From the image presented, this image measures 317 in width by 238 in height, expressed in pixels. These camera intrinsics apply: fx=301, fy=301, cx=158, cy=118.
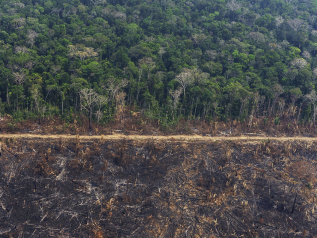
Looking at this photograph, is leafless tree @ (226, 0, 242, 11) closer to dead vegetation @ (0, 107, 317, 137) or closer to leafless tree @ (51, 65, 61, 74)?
dead vegetation @ (0, 107, 317, 137)

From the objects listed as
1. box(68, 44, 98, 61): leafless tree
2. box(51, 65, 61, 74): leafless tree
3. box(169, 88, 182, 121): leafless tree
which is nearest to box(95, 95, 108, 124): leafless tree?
box(169, 88, 182, 121): leafless tree

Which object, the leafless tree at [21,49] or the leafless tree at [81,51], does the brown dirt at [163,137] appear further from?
the leafless tree at [21,49]

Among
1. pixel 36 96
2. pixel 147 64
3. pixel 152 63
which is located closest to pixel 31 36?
pixel 36 96

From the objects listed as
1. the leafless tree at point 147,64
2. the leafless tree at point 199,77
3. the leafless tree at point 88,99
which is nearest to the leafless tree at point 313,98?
the leafless tree at point 199,77

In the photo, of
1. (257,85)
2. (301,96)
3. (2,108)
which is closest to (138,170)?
(2,108)

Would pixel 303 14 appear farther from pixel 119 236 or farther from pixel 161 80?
pixel 119 236

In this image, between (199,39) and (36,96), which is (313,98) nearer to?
(199,39)
